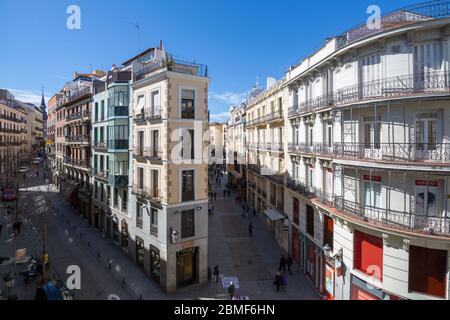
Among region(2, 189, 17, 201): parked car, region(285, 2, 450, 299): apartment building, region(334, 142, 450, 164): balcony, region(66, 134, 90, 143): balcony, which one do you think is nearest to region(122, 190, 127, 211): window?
region(66, 134, 90, 143): balcony

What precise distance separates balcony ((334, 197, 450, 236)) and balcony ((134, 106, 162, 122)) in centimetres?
1457

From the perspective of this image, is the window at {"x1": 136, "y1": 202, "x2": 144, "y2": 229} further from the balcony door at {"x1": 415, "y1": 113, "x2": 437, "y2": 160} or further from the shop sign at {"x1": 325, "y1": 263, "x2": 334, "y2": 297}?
the balcony door at {"x1": 415, "y1": 113, "x2": 437, "y2": 160}

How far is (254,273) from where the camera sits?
22344 mm

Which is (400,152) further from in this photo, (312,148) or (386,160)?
(312,148)

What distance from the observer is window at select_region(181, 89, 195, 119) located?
20.8 m

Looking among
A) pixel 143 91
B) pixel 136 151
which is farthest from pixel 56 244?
pixel 143 91

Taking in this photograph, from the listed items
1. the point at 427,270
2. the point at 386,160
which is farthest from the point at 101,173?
the point at 427,270

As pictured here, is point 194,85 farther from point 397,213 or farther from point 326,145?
point 397,213

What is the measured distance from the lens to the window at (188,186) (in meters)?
20.8

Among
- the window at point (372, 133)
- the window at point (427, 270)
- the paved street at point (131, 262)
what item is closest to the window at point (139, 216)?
the paved street at point (131, 262)

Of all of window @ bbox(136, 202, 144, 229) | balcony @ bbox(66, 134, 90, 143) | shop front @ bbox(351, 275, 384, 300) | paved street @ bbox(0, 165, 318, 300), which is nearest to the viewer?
shop front @ bbox(351, 275, 384, 300)

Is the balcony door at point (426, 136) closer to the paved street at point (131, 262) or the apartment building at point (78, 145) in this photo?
the paved street at point (131, 262)

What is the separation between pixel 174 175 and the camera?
66.6 ft

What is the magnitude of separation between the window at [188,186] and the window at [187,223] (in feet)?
3.51
